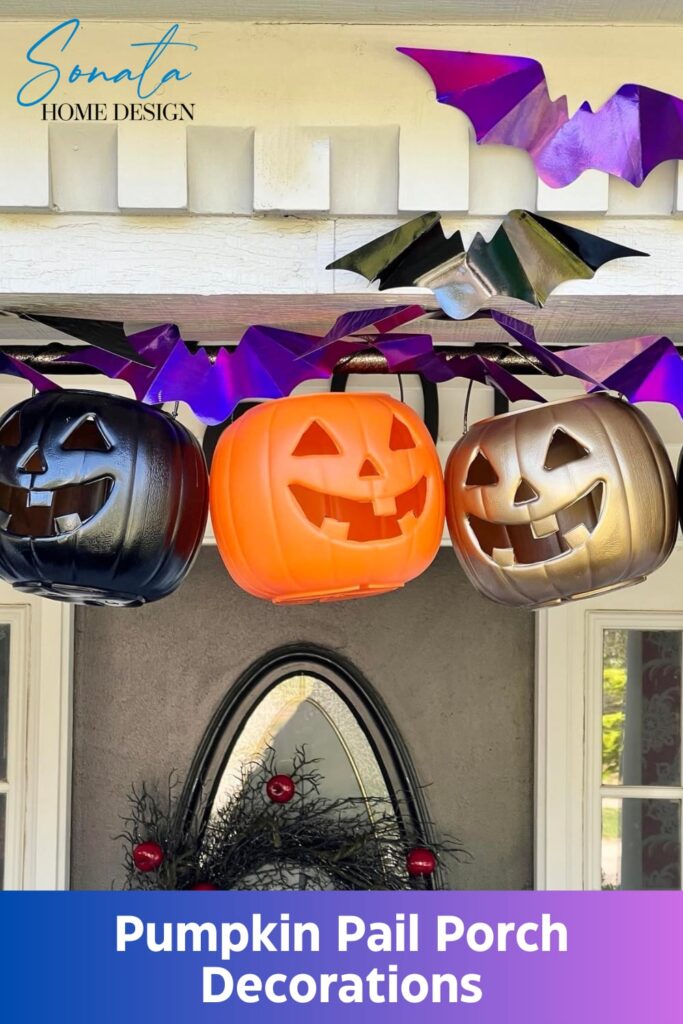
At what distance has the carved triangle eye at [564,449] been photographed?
144 cm

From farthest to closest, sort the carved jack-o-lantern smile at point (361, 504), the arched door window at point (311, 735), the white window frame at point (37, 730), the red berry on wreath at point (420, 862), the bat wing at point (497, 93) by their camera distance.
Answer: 1. the arched door window at point (311, 735)
2. the white window frame at point (37, 730)
3. the red berry on wreath at point (420, 862)
4. the carved jack-o-lantern smile at point (361, 504)
5. the bat wing at point (497, 93)

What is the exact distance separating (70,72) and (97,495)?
590mm

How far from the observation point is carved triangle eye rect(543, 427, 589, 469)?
1.44 m

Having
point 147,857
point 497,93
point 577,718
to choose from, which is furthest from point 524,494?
point 147,857

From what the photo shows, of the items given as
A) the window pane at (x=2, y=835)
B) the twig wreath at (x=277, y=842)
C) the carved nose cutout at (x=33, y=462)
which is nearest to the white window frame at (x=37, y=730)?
the window pane at (x=2, y=835)

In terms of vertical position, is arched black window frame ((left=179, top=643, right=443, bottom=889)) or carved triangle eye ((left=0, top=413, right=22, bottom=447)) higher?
carved triangle eye ((left=0, top=413, right=22, bottom=447))

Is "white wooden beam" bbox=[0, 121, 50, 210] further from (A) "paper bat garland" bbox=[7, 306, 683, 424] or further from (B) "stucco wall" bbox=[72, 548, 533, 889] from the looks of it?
(B) "stucco wall" bbox=[72, 548, 533, 889]

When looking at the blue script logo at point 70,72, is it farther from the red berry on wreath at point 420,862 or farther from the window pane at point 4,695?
the red berry on wreath at point 420,862

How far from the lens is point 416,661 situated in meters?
2.98

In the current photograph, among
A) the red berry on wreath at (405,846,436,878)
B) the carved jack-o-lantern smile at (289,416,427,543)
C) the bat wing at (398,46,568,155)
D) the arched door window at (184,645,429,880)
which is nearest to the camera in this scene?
the bat wing at (398,46,568,155)

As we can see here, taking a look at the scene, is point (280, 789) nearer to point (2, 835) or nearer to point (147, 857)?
point (147, 857)

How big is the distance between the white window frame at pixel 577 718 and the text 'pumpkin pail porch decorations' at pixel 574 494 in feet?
4.44

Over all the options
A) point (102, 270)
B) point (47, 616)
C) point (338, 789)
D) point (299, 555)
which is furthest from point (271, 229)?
point (338, 789)

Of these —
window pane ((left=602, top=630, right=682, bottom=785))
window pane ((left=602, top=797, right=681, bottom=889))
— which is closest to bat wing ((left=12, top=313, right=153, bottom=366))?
window pane ((left=602, top=630, right=682, bottom=785))
